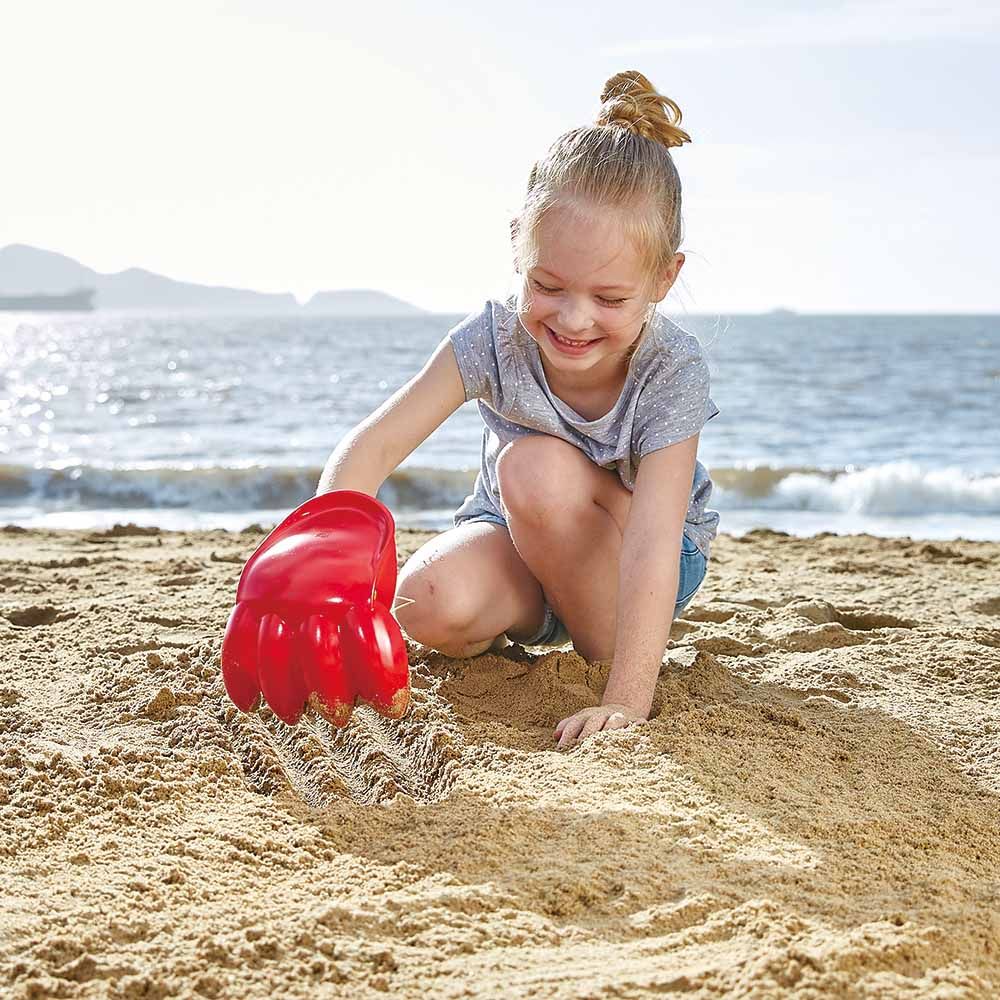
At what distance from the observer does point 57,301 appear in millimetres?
65000

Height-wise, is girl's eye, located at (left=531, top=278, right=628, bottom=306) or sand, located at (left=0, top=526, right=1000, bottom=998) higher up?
girl's eye, located at (left=531, top=278, right=628, bottom=306)

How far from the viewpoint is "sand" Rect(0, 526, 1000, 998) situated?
3.82ft

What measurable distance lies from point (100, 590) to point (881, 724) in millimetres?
2081

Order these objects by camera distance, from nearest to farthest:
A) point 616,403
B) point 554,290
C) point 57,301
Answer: point 554,290, point 616,403, point 57,301

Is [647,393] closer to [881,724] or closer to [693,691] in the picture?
[693,691]

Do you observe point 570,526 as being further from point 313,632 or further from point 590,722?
point 313,632

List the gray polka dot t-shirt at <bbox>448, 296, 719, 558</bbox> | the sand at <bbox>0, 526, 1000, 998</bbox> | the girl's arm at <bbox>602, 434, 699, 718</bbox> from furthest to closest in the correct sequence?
the gray polka dot t-shirt at <bbox>448, 296, 719, 558</bbox> < the girl's arm at <bbox>602, 434, 699, 718</bbox> < the sand at <bbox>0, 526, 1000, 998</bbox>

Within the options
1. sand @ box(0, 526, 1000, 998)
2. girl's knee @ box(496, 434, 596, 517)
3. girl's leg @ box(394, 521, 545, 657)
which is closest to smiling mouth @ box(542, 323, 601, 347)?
girl's knee @ box(496, 434, 596, 517)

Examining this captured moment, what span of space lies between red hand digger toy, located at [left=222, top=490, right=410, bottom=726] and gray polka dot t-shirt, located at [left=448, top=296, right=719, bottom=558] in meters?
0.59

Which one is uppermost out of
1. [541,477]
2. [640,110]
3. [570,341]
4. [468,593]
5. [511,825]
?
[640,110]

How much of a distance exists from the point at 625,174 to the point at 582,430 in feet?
1.70

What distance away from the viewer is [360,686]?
178 cm

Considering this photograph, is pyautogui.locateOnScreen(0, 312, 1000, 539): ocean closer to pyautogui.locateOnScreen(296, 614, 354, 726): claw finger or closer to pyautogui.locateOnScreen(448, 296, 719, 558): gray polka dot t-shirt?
pyautogui.locateOnScreen(448, 296, 719, 558): gray polka dot t-shirt

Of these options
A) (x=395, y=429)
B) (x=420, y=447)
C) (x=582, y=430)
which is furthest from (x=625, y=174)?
(x=420, y=447)
